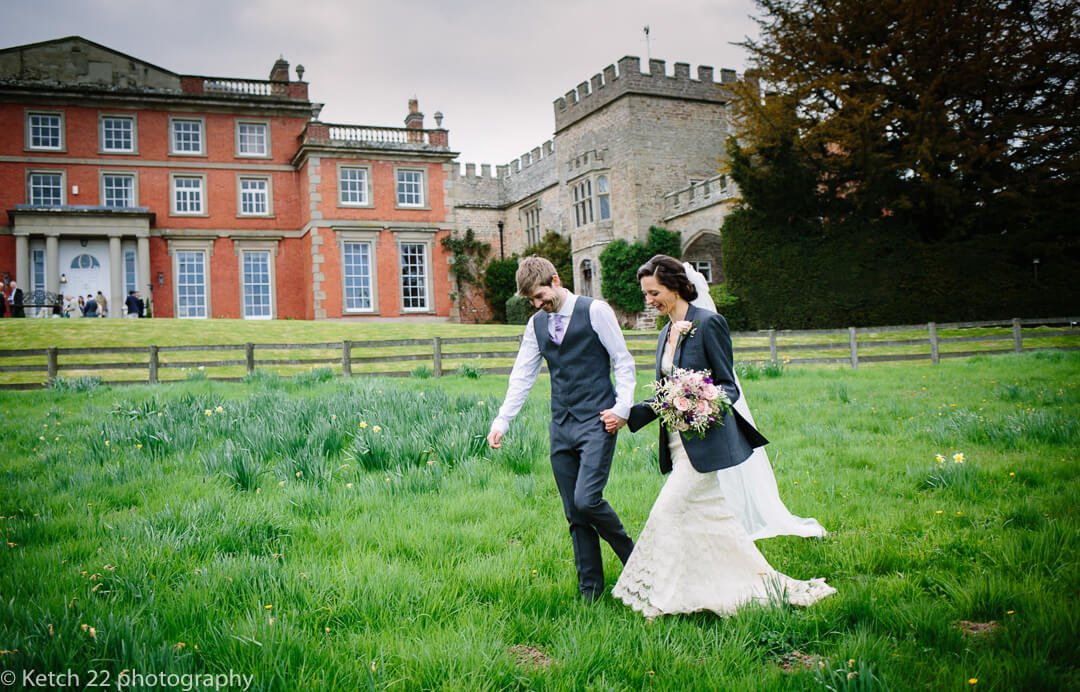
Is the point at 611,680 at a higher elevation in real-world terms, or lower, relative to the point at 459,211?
lower

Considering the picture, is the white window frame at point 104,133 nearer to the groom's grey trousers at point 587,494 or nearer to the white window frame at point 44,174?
the white window frame at point 44,174

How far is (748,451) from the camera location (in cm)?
363

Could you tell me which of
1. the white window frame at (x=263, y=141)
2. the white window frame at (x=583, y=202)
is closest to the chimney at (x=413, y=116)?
A: the white window frame at (x=263, y=141)

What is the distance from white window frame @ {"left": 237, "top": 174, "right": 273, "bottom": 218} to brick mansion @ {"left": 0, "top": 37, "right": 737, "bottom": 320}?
0.27ft

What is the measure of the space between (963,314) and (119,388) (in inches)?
842

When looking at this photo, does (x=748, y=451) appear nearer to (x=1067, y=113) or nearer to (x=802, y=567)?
(x=802, y=567)

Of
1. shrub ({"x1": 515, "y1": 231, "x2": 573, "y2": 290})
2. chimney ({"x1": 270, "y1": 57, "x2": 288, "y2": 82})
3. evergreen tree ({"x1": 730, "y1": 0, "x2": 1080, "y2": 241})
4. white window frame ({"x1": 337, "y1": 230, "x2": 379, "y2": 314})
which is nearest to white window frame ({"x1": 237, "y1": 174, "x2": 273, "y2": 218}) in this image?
white window frame ({"x1": 337, "y1": 230, "x2": 379, "y2": 314})

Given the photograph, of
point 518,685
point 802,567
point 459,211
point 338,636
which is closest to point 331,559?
point 338,636

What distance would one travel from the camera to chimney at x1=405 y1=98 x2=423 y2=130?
33.8m

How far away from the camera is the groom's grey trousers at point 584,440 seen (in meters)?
3.62

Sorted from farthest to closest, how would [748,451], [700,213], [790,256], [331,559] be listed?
[700,213] → [790,256] → [331,559] → [748,451]

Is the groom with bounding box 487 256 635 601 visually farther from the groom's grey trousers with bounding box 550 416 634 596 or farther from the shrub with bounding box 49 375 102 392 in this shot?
the shrub with bounding box 49 375 102 392

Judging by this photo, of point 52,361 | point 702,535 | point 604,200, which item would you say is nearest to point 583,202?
point 604,200

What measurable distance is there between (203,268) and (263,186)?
14.4ft
